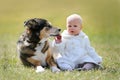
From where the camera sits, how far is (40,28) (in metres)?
9.42

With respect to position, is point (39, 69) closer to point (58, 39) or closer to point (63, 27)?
point (58, 39)

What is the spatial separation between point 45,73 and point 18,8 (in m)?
13.8

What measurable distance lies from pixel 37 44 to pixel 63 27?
9404 mm

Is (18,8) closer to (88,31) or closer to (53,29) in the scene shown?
(88,31)

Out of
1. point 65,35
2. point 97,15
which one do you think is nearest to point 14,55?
point 65,35

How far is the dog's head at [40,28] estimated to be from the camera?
30.8ft

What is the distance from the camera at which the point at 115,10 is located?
54.1ft

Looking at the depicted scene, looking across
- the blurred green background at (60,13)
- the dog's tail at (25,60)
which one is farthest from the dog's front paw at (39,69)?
the blurred green background at (60,13)

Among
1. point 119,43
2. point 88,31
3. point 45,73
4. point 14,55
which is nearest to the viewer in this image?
point 45,73

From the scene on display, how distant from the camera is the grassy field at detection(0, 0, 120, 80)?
8820 mm

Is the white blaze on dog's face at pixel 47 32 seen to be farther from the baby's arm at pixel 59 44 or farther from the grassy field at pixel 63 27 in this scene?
the grassy field at pixel 63 27

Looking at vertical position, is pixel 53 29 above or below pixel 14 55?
above

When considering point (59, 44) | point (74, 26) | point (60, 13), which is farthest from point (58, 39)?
point (60, 13)

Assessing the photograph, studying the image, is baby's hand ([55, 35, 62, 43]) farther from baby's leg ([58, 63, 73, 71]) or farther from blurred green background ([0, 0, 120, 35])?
blurred green background ([0, 0, 120, 35])
